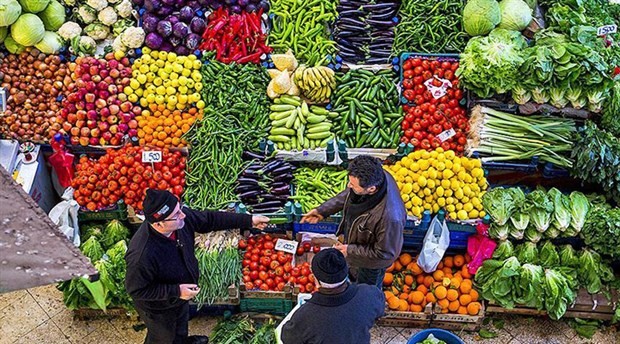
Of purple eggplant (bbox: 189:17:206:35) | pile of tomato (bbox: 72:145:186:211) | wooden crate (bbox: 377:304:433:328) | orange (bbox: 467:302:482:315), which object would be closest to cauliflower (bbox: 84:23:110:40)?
purple eggplant (bbox: 189:17:206:35)

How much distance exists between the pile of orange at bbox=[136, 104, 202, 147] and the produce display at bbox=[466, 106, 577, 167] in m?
2.52

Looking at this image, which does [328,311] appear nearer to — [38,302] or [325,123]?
[325,123]

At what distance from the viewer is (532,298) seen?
15.3ft

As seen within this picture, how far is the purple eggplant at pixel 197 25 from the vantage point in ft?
19.3

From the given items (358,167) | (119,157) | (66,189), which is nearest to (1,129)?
(66,189)

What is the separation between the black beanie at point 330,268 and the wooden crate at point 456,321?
6.36 ft

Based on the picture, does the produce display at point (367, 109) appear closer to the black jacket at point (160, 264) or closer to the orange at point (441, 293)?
the orange at point (441, 293)

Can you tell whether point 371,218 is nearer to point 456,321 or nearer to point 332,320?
point 332,320

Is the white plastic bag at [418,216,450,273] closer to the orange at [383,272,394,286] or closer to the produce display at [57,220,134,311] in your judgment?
the orange at [383,272,394,286]

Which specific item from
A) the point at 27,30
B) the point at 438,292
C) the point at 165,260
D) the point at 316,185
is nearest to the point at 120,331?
the point at 165,260

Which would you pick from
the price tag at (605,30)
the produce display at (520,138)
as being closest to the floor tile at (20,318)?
the produce display at (520,138)

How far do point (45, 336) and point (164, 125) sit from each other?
203cm

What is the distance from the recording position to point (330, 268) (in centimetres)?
302

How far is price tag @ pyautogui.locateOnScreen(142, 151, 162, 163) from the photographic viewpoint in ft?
16.3
